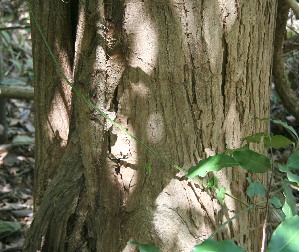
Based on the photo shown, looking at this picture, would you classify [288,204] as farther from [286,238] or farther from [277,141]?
[286,238]

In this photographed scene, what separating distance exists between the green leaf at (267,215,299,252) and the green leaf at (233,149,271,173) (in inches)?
12.4

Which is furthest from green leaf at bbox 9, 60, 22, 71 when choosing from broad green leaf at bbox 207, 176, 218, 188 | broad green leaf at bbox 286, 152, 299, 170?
broad green leaf at bbox 286, 152, 299, 170

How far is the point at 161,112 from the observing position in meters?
1.31

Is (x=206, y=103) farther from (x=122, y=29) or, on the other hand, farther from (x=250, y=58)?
(x=122, y=29)

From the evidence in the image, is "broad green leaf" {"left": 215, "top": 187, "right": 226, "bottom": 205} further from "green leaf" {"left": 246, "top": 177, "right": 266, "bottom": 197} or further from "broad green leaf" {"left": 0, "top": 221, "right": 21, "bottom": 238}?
"broad green leaf" {"left": 0, "top": 221, "right": 21, "bottom": 238}

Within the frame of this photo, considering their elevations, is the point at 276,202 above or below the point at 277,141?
below

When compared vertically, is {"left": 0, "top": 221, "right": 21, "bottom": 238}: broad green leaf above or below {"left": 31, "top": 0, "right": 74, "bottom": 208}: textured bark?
below

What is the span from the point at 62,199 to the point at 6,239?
125 centimetres

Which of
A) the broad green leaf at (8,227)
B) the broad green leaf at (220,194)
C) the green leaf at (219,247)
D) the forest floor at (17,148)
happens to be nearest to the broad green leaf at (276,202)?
the broad green leaf at (220,194)

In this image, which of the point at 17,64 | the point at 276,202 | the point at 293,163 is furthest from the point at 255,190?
the point at 17,64

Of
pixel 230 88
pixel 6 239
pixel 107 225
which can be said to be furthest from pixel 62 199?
pixel 6 239

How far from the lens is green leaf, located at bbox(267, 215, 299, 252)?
0.79 m

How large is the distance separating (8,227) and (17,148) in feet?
3.46

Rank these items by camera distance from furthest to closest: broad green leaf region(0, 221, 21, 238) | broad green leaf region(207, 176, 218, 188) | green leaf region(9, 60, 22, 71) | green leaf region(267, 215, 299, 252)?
green leaf region(9, 60, 22, 71), broad green leaf region(0, 221, 21, 238), broad green leaf region(207, 176, 218, 188), green leaf region(267, 215, 299, 252)
